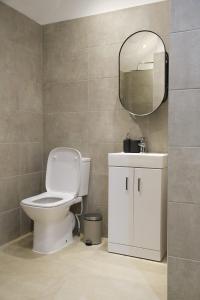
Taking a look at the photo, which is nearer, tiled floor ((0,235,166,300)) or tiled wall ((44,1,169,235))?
tiled floor ((0,235,166,300))

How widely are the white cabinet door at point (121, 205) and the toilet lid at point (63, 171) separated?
0.44 m

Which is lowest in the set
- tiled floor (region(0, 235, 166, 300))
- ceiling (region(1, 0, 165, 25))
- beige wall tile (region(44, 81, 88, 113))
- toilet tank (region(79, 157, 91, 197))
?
tiled floor (region(0, 235, 166, 300))

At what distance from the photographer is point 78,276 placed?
218 cm

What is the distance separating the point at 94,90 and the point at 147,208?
4.35 ft

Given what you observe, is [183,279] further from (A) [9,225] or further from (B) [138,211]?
(A) [9,225]

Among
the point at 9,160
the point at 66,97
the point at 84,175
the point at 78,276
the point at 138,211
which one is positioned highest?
the point at 66,97

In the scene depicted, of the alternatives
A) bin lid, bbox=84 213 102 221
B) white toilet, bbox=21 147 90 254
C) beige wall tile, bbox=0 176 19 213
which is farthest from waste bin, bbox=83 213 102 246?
beige wall tile, bbox=0 176 19 213

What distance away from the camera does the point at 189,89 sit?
169cm

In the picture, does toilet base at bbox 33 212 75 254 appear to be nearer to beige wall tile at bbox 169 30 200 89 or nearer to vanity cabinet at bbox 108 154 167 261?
vanity cabinet at bbox 108 154 167 261

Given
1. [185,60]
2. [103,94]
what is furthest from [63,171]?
[185,60]

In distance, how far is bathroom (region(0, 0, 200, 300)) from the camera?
1733mm

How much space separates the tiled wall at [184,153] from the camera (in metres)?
1.67

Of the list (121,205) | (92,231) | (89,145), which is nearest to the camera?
(121,205)

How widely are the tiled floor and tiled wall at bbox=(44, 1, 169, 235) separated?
0.60 metres
